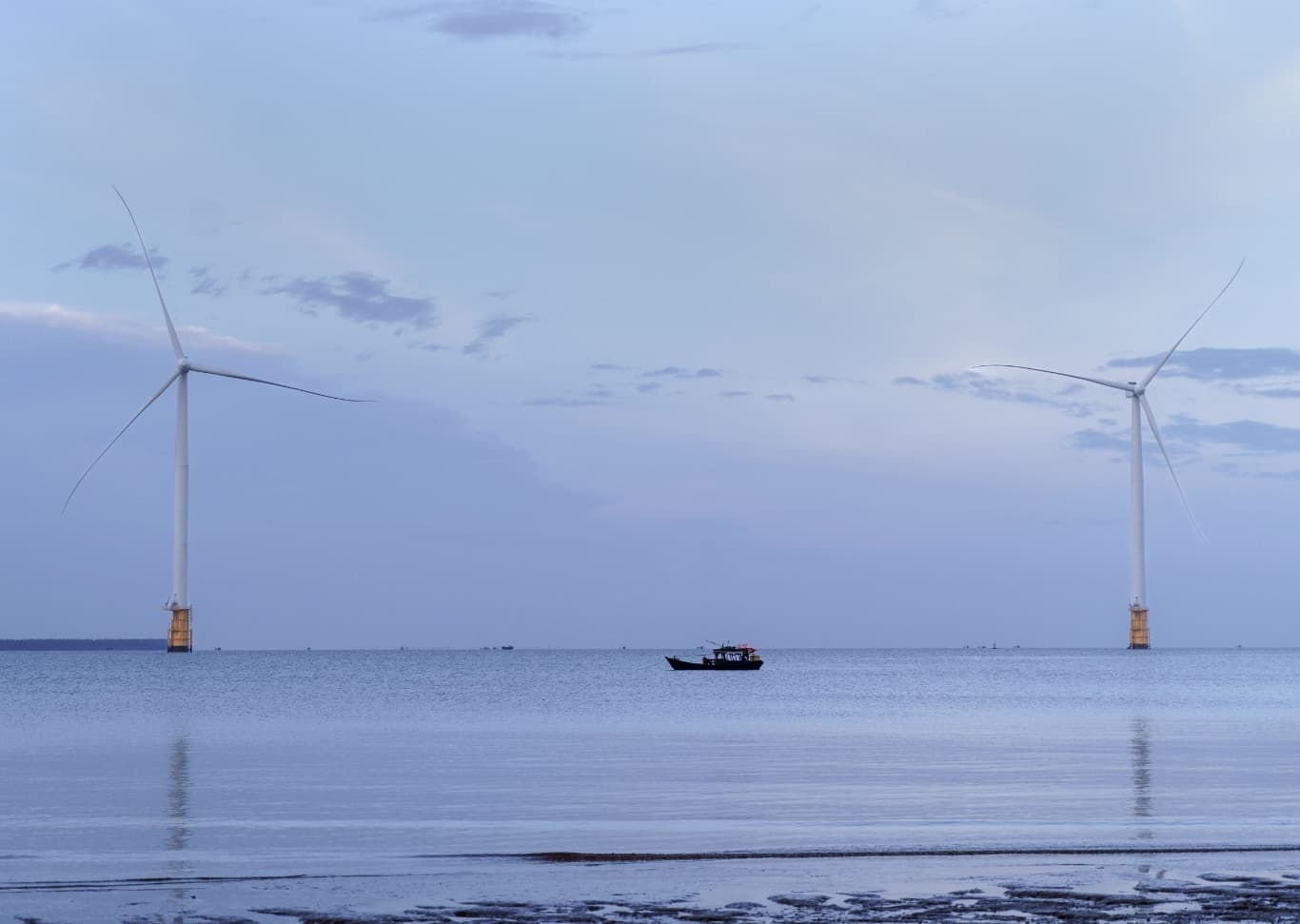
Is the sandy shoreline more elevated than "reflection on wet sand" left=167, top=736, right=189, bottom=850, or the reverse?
the sandy shoreline

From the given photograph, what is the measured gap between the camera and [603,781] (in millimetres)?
48406

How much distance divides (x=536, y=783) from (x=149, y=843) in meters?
16.1

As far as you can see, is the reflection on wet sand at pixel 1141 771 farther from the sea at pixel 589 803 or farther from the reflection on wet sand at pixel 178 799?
A: the reflection on wet sand at pixel 178 799

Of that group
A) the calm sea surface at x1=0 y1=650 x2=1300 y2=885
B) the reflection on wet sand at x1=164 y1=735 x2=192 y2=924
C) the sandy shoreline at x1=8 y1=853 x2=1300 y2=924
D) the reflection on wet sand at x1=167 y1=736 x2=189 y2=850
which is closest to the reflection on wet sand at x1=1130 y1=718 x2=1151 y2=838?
the calm sea surface at x1=0 y1=650 x2=1300 y2=885

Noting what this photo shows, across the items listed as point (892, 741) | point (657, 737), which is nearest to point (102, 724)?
point (657, 737)

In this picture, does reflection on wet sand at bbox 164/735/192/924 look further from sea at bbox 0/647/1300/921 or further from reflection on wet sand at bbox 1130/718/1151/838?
reflection on wet sand at bbox 1130/718/1151/838

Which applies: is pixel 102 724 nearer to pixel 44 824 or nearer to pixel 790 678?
pixel 44 824

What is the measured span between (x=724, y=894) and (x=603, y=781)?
23113 millimetres

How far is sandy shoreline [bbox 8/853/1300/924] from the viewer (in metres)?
23.3

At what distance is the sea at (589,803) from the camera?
27703 millimetres

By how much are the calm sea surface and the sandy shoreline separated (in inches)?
84.5

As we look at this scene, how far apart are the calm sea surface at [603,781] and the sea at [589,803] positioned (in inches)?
6.9

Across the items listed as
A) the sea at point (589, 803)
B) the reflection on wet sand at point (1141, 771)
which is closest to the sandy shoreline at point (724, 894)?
the sea at point (589, 803)

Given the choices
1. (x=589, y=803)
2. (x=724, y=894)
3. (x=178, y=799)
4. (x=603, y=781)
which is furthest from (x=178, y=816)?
(x=724, y=894)
